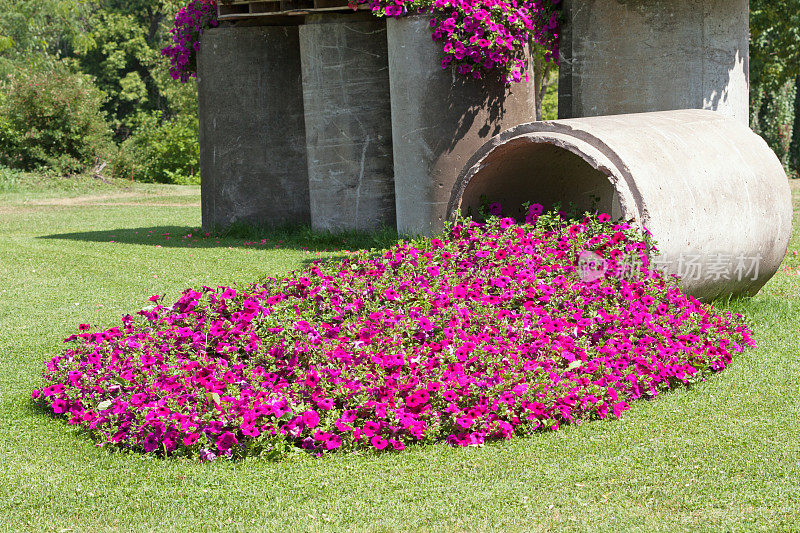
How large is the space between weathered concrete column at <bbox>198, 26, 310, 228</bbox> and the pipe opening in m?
5.15

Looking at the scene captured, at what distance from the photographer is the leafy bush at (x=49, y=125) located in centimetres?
2438

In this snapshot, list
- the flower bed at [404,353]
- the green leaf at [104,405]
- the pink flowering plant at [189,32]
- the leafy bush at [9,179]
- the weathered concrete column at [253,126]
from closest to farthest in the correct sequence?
the flower bed at [404,353] < the green leaf at [104,405] < the weathered concrete column at [253,126] < the pink flowering plant at [189,32] < the leafy bush at [9,179]

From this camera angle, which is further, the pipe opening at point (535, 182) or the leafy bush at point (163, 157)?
the leafy bush at point (163, 157)

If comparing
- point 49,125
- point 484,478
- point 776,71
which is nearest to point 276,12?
point 484,478

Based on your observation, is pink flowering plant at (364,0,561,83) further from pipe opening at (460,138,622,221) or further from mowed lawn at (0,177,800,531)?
mowed lawn at (0,177,800,531)

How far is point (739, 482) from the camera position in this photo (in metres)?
3.71

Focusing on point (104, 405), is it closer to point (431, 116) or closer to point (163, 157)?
point (431, 116)

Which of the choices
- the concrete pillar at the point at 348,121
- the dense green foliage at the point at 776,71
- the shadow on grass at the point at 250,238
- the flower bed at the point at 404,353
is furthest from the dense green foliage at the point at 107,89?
the flower bed at the point at 404,353

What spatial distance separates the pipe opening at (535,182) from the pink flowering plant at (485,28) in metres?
2.06

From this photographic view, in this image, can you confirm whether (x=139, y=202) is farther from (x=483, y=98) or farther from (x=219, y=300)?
(x=219, y=300)

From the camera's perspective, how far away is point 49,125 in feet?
81.6

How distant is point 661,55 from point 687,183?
12.2 ft

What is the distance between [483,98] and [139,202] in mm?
12252

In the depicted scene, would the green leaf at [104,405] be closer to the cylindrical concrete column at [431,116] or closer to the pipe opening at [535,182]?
the pipe opening at [535,182]
